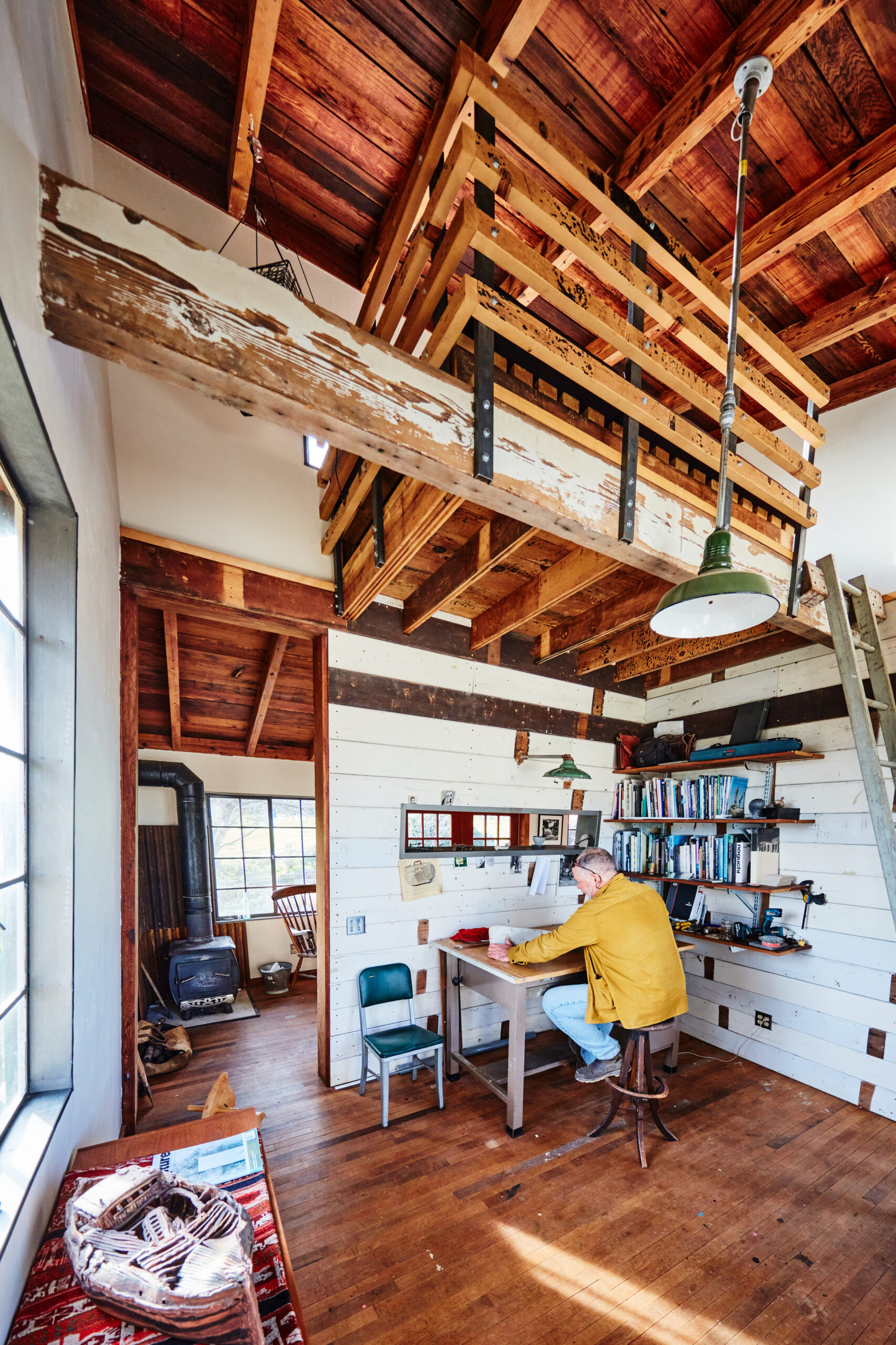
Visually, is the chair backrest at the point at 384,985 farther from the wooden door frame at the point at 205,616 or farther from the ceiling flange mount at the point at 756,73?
the ceiling flange mount at the point at 756,73

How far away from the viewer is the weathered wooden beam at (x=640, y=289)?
1.61 m

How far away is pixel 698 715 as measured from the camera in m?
4.63

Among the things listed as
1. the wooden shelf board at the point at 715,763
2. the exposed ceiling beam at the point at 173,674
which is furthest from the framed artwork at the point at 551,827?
the exposed ceiling beam at the point at 173,674

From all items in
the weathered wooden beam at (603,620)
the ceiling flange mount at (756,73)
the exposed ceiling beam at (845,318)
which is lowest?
the weathered wooden beam at (603,620)

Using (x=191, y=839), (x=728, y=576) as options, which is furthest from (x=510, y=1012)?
(x=191, y=839)

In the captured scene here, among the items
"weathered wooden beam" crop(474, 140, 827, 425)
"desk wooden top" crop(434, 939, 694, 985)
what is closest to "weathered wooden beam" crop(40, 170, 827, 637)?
"weathered wooden beam" crop(474, 140, 827, 425)

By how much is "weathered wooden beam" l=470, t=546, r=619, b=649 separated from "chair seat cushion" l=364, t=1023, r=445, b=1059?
252 cm

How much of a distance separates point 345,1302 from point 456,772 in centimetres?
258

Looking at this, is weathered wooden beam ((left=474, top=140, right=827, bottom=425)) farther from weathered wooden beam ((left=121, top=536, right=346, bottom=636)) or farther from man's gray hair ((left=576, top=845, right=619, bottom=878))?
man's gray hair ((left=576, top=845, right=619, bottom=878))

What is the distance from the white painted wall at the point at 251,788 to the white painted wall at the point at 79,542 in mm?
3270

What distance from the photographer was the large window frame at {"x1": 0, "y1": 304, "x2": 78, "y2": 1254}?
1239 millimetres

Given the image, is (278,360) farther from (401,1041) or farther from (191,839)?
(191,839)

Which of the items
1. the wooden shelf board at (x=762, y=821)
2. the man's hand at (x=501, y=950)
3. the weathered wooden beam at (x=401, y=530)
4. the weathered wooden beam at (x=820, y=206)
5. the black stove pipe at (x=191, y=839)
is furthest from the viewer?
the black stove pipe at (x=191, y=839)

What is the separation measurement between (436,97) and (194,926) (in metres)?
6.09
